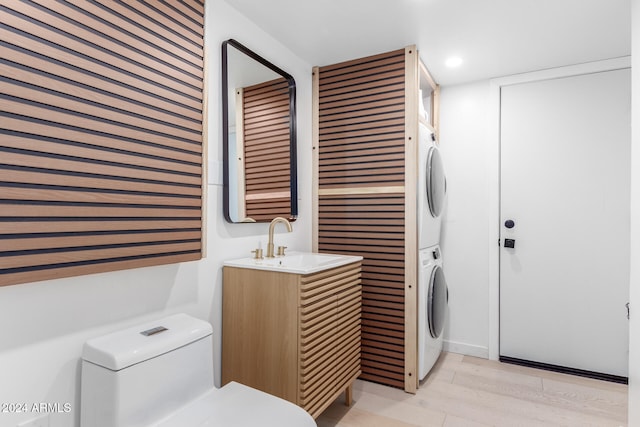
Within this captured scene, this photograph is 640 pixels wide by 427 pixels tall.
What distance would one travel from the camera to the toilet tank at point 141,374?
1108 mm

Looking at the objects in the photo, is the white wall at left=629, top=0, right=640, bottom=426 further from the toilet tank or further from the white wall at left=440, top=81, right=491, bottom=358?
the toilet tank

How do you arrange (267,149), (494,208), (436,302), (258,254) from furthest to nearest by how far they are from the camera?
(494,208) < (436,302) < (267,149) < (258,254)

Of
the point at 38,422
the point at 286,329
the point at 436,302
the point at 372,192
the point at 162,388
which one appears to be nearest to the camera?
the point at 38,422

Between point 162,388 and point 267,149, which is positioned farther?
point 267,149

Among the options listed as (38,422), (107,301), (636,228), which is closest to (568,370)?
(636,228)

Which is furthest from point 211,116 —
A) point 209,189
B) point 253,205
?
point 253,205

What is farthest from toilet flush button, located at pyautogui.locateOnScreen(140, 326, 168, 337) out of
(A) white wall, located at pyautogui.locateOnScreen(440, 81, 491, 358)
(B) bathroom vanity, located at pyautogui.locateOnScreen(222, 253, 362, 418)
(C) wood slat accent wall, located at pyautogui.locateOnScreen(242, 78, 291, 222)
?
(A) white wall, located at pyautogui.locateOnScreen(440, 81, 491, 358)

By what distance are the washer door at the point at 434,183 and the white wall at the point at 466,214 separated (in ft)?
1.26

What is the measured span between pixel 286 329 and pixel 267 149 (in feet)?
3.74

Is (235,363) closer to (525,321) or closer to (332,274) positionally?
(332,274)

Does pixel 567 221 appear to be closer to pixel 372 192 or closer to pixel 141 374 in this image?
pixel 372 192

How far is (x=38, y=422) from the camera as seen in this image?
Answer: 111 centimetres

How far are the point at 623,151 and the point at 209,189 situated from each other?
→ 2868 mm

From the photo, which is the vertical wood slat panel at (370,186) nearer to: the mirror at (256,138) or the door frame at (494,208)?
the mirror at (256,138)
